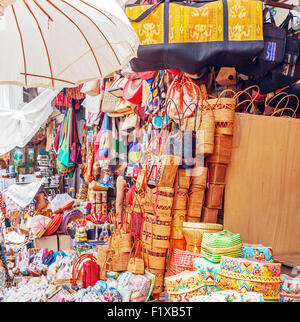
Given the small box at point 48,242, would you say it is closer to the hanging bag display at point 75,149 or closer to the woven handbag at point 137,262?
the woven handbag at point 137,262

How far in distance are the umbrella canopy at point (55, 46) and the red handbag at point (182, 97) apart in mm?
1188

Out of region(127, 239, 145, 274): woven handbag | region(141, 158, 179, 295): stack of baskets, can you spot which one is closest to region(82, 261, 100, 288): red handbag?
region(127, 239, 145, 274): woven handbag

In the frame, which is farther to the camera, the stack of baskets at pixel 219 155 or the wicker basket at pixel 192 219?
the wicker basket at pixel 192 219

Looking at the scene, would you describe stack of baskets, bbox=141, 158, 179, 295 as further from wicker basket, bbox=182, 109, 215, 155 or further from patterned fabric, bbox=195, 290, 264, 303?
patterned fabric, bbox=195, 290, 264, 303

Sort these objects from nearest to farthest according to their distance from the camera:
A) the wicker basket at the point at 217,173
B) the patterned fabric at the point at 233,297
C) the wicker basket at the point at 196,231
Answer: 1. the patterned fabric at the point at 233,297
2. the wicker basket at the point at 196,231
3. the wicker basket at the point at 217,173

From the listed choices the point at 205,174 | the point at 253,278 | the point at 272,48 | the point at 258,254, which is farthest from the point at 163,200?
the point at 272,48

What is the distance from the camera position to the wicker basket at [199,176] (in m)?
2.42

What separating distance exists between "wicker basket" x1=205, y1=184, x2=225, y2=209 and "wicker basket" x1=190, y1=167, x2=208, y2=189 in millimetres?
67

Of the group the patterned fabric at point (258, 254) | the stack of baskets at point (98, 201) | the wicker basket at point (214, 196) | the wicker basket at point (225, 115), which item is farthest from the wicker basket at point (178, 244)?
the stack of baskets at point (98, 201)

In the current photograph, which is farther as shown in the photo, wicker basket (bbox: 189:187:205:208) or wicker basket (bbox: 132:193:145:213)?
wicker basket (bbox: 132:193:145:213)

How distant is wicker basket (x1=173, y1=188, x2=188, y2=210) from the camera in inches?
97.6

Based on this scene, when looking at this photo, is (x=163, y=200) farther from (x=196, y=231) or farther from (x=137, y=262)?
(x=137, y=262)

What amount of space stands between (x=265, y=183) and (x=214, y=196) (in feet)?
1.51

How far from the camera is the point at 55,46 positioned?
164 cm
